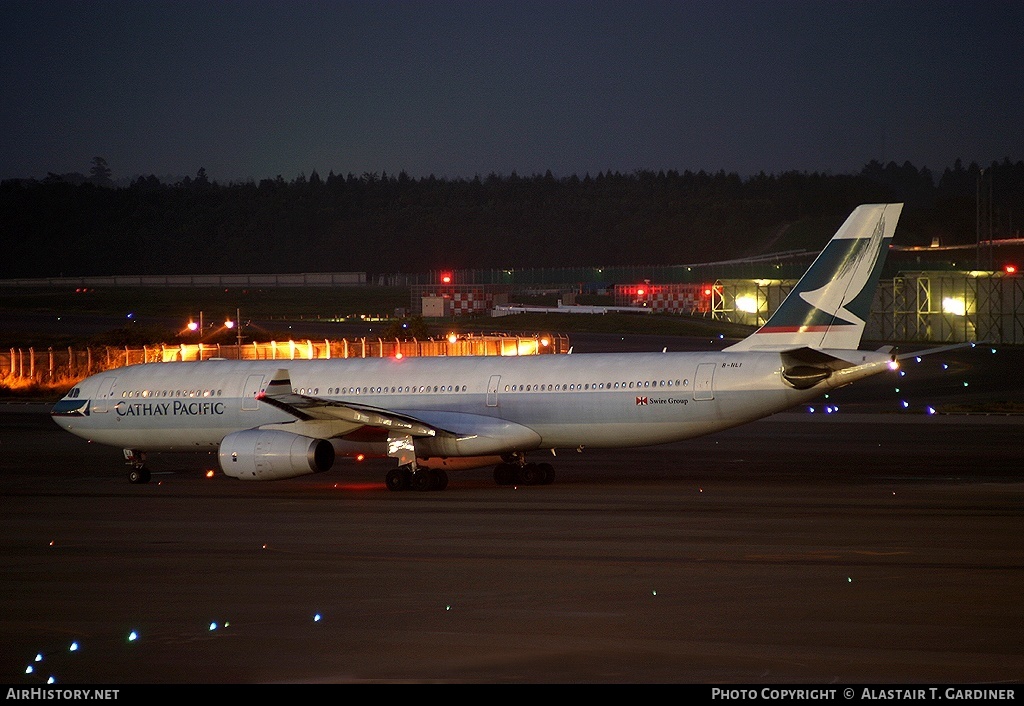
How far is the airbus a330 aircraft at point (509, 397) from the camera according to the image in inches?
992

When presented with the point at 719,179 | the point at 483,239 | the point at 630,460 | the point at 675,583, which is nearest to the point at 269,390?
the point at 630,460

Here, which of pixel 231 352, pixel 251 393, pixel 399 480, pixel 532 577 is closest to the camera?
pixel 532 577

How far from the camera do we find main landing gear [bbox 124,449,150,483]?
29328 millimetres

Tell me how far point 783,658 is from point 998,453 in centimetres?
2157

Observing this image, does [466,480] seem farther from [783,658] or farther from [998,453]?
[783,658]

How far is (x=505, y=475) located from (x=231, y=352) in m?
27.2

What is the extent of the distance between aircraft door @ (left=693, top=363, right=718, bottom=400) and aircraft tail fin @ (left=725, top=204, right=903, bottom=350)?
5.04ft

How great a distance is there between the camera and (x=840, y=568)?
1638 cm

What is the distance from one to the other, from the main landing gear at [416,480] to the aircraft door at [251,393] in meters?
4.48

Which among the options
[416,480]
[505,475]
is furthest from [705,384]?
[416,480]

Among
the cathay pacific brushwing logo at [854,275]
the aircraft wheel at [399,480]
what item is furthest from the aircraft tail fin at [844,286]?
the aircraft wheel at [399,480]

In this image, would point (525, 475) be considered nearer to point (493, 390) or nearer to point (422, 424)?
point (493, 390)

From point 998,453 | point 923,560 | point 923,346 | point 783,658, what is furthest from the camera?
point 923,346

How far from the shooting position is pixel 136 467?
29.9 metres
